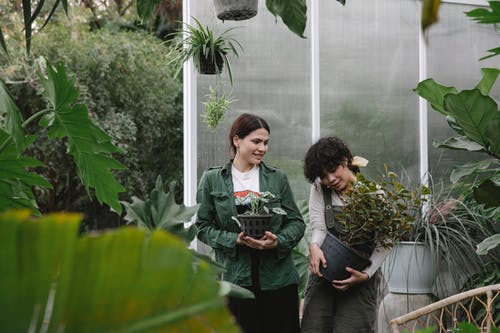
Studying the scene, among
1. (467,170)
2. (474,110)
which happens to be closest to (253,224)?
(474,110)

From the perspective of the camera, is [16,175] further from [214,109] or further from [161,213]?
[214,109]

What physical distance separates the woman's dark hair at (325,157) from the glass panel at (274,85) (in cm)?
176

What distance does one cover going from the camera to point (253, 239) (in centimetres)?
289

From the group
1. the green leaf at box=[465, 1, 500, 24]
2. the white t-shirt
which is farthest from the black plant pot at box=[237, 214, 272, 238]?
the green leaf at box=[465, 1, 500, 24]

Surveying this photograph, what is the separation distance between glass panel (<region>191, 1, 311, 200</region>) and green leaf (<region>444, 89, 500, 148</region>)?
2263mm

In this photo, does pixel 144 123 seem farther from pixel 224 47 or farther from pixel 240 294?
pixel 240 294

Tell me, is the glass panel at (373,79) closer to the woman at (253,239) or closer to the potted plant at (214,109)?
the potted plant at (214,109)

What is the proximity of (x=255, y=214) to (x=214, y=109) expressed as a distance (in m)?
1.77

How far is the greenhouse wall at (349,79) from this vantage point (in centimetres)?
485

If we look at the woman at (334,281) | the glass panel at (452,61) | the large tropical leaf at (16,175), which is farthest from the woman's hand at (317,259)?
the glass panel at (452,61)

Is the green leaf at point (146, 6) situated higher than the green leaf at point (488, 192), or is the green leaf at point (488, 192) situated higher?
the green leaf at point (146, 6)

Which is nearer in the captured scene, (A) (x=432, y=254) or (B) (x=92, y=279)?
(B) (x=92, y=279)

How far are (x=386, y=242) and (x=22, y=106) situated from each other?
7.30 meters

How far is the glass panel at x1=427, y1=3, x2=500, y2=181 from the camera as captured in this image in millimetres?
5172
